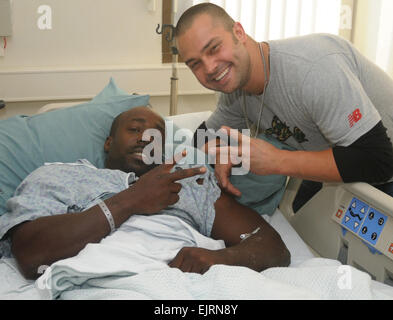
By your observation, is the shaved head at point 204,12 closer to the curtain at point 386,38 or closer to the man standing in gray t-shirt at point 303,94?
the man standing in gray t-shirt at point 303,94

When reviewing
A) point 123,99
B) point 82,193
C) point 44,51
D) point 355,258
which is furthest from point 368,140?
point 44,51

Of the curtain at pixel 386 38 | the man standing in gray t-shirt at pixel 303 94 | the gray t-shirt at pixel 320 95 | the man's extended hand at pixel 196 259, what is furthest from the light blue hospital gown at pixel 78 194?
the curtain at pixel 386 38

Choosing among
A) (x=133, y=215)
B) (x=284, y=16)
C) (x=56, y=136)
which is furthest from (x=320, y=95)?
(x=284, y=16)

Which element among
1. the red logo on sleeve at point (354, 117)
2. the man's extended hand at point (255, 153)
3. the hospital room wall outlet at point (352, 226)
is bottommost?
the hospital room wall outlet at point (352, 226)

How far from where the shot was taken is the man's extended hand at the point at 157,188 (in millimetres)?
1505

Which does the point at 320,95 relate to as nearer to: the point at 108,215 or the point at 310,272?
the point at 310,272

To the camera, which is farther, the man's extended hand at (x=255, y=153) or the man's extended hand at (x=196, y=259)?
the man's extended hand at (x=255, y=153)

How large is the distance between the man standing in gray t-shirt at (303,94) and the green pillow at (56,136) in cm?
56

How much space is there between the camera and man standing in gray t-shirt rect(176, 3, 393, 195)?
4.92 feet

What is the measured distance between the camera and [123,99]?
214cm

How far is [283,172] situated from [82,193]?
65 cm

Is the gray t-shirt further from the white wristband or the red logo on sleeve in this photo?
the white wristband

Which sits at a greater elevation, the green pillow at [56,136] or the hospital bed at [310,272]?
the green pillow at [56,136]
